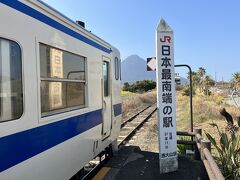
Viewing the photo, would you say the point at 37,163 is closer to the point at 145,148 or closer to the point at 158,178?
the point at 158,178

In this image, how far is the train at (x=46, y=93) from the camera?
311 cm

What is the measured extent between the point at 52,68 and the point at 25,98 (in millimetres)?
941

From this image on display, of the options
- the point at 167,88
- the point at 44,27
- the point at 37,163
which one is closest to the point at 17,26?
the point at 44,27

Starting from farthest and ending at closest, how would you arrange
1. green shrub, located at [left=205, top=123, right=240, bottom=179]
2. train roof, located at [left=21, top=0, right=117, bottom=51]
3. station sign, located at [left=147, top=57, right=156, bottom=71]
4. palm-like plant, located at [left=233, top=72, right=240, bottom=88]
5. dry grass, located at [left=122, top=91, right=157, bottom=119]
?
palm-like plant, located at [left=233, top=72, right=240, bottom=88], dry grass, located at [left=122, top=91, right=157, bottom=119], station sign, located at [left=147, top=57, right=156, bottom=71], green shrub, located at [left=205, top=123, right=240, bottom=179], train roof, located at [left=21, top=0, right=117, bottom=51]

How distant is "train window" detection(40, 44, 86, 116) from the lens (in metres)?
3.98

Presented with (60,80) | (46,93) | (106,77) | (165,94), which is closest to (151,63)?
(106,77)

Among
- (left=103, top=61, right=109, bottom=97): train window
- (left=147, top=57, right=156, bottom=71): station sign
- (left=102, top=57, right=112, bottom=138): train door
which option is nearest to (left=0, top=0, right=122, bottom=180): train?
Result: (left=102, top=57, right=112, bottom=138): train door

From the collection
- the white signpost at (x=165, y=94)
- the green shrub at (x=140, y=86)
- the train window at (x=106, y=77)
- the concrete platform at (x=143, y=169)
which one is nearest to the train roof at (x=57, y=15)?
the train window at (x=106, y=77)

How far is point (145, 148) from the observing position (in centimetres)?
963

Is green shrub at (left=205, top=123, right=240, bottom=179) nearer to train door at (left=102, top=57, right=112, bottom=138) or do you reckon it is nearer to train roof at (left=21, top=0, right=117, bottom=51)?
train door at (left=102, top=57, right=112, bottom=138)

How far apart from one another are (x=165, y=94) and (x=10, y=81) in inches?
150

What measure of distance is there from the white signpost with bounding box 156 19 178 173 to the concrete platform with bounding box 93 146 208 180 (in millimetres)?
296

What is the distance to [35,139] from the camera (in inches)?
141

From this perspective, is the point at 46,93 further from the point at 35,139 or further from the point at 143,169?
the point at 143,169
